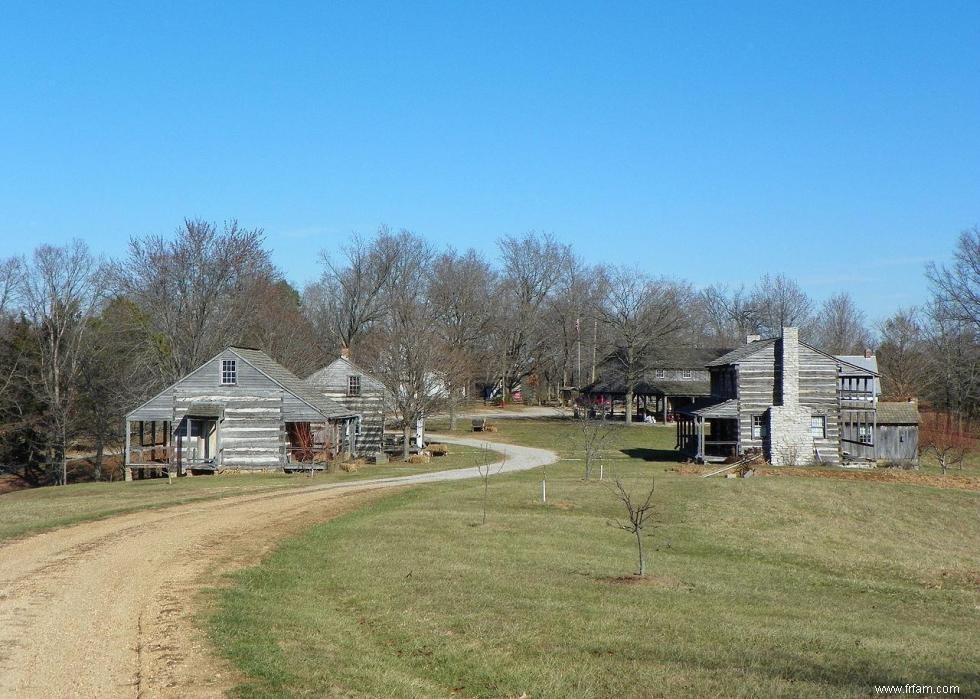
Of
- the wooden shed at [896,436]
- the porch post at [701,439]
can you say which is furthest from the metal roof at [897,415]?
the porch post at [701,439]

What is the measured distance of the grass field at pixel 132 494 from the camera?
25.6 metres

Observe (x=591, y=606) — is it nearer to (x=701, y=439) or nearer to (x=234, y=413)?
(x=234, y=413)

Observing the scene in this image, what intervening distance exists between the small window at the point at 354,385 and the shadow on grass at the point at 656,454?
55.4 feet

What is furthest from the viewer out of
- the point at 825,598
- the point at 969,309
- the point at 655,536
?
the point at 969,309

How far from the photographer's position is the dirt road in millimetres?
10805

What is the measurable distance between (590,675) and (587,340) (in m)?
93.1

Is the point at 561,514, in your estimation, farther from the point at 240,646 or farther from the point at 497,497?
the point at 240,646

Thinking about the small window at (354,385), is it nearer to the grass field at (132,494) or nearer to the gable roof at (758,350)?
the grass field at (132,494)

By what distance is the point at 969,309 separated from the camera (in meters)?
72.6

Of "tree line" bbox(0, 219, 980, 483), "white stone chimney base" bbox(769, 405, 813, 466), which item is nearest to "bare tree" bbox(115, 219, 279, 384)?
"tree line" bbox(0, 219, 980, 483)

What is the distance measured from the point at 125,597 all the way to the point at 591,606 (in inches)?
294

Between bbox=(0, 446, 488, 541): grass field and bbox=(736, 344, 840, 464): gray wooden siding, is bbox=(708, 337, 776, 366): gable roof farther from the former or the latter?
bbox=(0, 446, 488, 541): grass field

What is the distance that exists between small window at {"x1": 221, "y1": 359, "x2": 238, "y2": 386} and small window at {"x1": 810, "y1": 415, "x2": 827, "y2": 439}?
3048cm

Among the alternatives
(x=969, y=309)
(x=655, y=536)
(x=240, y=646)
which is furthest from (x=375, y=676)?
(x=969, y=309)
